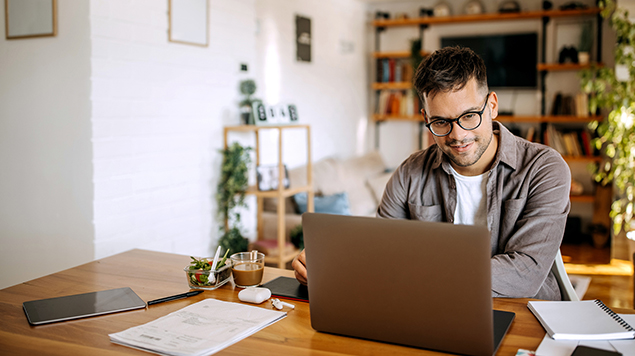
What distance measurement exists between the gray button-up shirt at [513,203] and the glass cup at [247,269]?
521 mm

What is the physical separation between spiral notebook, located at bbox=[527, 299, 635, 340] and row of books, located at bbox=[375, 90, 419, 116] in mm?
4718

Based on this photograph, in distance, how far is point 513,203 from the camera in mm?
1489

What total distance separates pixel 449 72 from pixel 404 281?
26.9 inches

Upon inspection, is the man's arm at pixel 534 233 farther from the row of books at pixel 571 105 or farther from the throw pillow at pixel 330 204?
the row of books at pixel 571 105

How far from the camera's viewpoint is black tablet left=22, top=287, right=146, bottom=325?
3.88 feet

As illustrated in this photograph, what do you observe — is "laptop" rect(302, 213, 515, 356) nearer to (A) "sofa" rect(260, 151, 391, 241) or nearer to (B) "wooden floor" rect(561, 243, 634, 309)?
(B) "wooden floor" rect(561, 243, 634, 309)

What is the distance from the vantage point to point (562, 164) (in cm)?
150

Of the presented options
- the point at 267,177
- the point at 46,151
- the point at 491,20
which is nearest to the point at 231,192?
the point at 267,177

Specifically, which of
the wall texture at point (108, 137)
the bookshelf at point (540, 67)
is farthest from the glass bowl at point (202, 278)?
the bookshelf at point (540, 67)

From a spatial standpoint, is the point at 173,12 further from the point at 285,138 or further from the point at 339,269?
the point at 339,269

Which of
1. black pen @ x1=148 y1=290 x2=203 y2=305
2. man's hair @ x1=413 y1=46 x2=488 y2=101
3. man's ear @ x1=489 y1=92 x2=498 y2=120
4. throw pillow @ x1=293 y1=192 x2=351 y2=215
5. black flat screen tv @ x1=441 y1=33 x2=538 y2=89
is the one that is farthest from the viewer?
black flat screen tv @ x1=441 y1=33 x2=538 y2=89

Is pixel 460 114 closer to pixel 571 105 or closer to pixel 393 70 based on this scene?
pixel 571 105

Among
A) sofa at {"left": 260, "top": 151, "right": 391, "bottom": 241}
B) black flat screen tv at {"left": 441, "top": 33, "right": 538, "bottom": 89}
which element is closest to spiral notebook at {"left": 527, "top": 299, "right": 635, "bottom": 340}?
sofa at {"left": 260, "top": 151, "right": 391, "bottom": 241}

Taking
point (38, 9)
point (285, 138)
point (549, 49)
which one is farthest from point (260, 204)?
point (549, 49)
